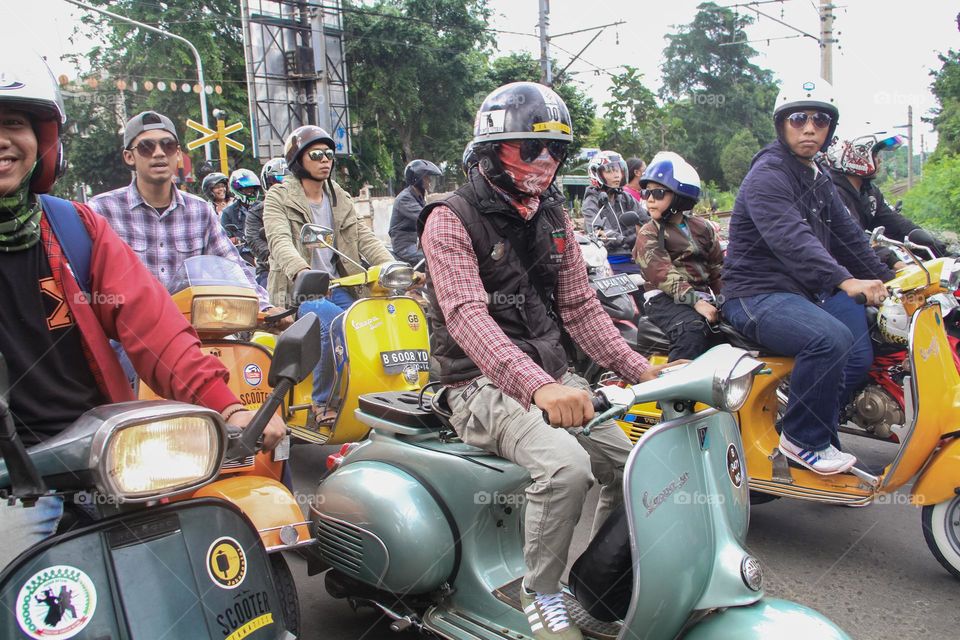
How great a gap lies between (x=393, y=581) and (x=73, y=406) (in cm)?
127

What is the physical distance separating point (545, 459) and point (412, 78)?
106ft

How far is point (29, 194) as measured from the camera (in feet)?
6.51

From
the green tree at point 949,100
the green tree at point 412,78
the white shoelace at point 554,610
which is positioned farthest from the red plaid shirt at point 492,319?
the green tree at point 412,78

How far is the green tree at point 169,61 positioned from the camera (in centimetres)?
2867

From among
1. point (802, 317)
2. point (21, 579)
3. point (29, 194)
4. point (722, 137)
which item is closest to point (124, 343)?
point (29, 194)

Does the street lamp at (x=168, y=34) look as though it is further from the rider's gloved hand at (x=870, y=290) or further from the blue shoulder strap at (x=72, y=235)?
the rider's gloved hand at (x=870, y=290)

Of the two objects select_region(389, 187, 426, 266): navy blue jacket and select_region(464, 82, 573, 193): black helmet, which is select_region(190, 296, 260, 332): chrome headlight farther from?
select_region(389, 187, 426, 266): navy blue jacket

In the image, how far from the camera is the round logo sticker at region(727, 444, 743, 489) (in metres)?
2.34

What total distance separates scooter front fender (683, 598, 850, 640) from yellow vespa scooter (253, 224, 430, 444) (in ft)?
10.0

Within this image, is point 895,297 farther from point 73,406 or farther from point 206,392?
point 73,406

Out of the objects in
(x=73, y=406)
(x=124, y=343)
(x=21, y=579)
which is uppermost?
(x=124, y=343)

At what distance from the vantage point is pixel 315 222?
530 centimetres

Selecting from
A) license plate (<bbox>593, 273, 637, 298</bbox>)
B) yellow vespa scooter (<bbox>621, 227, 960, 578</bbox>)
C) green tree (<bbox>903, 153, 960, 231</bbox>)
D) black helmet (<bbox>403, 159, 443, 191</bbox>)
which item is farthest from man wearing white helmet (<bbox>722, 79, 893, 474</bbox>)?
green tree (<bbox>903, 153, 960, 231</bbox>)

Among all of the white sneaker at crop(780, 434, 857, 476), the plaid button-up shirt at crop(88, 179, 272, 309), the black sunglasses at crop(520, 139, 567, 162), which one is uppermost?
the black sunglasses at crop(520, 139, 567, 162)
